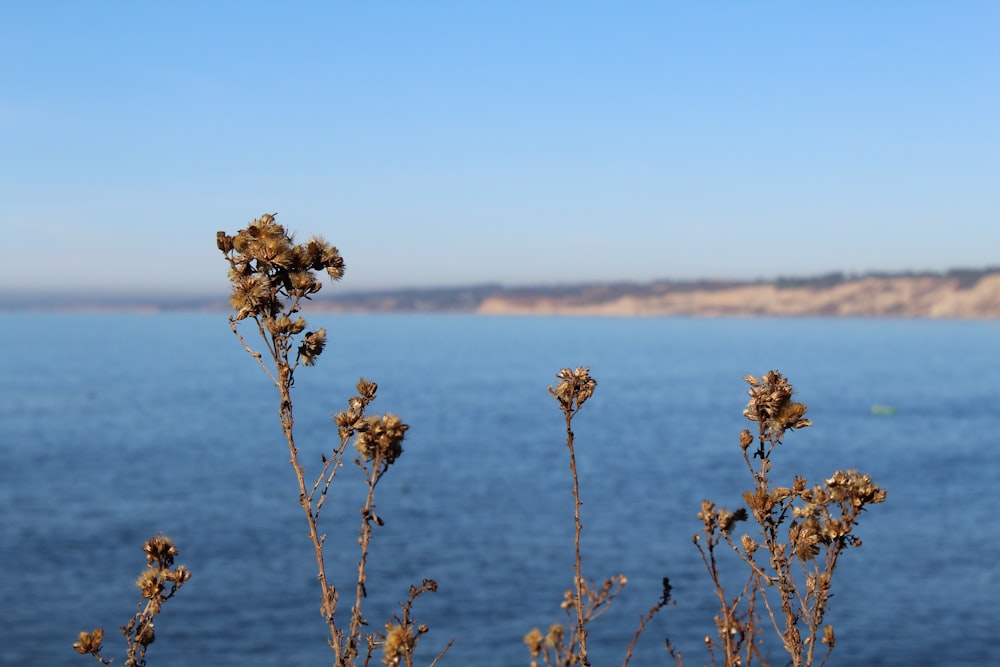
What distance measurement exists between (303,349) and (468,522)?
1328 inches

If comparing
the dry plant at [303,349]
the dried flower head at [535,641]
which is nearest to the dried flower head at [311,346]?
the dry plant at [303,349]

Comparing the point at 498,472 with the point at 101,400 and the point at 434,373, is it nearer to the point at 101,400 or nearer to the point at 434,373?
the point at 101,400

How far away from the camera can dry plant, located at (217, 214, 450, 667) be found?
10.3ft

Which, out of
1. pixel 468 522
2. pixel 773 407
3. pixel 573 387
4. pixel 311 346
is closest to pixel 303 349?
pixel 311 346

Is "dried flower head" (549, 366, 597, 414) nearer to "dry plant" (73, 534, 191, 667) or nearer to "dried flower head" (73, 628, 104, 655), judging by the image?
"dry plant" (73, 534, 191, 667)

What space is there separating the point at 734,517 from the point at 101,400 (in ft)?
305

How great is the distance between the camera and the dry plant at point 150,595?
3.49 metres

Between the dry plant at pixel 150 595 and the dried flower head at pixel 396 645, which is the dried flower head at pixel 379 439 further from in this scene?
the dry plant at pixel 150 595

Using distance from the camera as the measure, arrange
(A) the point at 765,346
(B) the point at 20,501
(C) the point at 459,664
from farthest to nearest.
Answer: (A) the point at 765,346
(B) the point at 20,501
(C) the point at 459,664

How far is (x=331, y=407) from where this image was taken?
279 ft

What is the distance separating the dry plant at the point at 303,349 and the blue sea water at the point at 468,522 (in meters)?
20.5

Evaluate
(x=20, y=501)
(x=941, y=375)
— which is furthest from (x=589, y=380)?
(x=941, y=375)

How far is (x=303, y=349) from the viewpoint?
3.40 metres

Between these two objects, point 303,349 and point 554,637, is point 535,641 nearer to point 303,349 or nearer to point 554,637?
point 554,637
